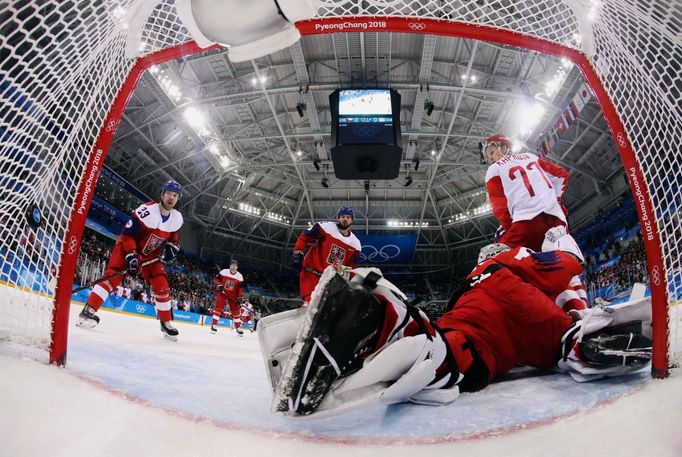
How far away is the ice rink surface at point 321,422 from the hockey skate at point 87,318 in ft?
7.10

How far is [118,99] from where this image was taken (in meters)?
1.68

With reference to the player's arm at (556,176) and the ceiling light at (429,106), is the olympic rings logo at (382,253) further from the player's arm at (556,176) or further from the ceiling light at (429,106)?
the player's arm at (556,176)

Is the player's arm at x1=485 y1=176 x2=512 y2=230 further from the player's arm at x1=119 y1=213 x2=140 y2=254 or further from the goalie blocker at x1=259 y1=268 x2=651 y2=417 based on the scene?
the player's arm at x1=119 y1=213 x2=140 y2=254

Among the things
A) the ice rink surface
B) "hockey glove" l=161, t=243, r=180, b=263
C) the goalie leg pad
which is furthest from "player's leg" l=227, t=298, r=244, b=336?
the goalie leg pad

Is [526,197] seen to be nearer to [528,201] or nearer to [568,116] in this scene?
[528,201]

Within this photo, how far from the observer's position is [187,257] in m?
18.4

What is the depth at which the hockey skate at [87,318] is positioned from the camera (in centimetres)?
313

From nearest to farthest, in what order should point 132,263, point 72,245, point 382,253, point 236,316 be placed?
point 72,245 < point 132,263 < point 236,316 < point 382,253

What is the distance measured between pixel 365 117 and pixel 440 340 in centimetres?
794

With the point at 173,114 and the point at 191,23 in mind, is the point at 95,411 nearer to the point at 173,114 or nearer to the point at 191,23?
the point at 191,23

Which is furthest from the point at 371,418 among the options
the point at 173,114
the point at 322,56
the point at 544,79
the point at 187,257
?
the point at 187,257

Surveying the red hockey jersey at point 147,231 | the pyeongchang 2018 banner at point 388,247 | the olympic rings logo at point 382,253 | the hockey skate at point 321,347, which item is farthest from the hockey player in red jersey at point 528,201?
the olympic rings logo at point 382,253

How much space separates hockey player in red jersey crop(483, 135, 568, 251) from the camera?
7.77 feet

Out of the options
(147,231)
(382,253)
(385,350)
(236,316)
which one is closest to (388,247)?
(382,253)
